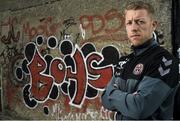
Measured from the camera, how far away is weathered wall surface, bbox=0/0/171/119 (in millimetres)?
6215

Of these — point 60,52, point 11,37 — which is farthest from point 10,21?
point 60,52

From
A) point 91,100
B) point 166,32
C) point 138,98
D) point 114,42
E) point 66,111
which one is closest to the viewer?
point 138,98

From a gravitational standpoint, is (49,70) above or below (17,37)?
below

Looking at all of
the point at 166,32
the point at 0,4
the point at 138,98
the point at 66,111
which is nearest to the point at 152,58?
the point at 138,98

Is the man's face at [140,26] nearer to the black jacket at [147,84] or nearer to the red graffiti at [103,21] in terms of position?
the black jacket at [147,84]

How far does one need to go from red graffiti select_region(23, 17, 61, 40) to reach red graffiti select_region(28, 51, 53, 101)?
451mm

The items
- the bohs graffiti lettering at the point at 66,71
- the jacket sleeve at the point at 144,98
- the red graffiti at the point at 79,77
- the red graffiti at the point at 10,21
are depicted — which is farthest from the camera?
the red graffiti at the point at 10,21

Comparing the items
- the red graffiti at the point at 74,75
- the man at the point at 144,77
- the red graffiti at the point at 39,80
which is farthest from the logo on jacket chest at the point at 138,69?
the red graffiti at the point at 39,80

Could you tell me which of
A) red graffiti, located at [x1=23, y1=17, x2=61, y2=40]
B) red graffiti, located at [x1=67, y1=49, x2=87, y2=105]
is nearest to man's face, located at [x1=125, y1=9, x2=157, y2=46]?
red graffiti, located at [x1=67, y1=49, x2=87, y2=105]

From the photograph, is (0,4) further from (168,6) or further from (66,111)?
(168,6)

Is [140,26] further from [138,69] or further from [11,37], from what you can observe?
[11,37]

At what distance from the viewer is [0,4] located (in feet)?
28.4

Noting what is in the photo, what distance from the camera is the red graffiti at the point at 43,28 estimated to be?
7336 mm

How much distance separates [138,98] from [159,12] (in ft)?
11.0
